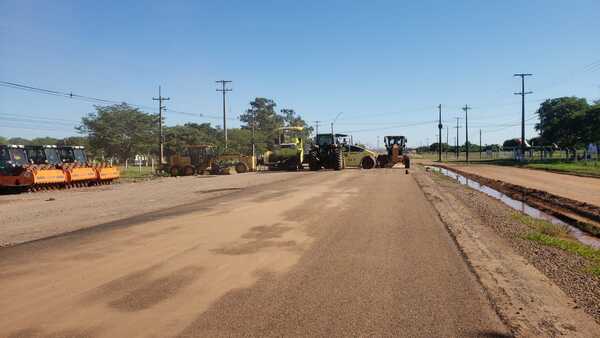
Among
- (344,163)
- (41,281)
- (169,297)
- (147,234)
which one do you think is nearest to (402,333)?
(169,297)

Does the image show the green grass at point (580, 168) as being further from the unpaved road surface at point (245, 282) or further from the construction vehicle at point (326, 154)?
the unpaved road surface at point (245, 282)

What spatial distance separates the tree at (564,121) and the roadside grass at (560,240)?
47.0 metres

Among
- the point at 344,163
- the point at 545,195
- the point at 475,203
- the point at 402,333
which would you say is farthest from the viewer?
the point at 344,163

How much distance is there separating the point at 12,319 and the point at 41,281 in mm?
1388

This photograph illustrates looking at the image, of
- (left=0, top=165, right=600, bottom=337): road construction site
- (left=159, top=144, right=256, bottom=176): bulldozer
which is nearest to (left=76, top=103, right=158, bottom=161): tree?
(left=159, top=144, right=256, bottom=176): bulldozer

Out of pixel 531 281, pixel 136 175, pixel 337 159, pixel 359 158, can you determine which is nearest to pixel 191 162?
pixel 136 175

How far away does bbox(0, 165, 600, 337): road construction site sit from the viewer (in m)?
4.45

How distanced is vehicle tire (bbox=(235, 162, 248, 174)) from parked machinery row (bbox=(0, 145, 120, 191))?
12.6 metres

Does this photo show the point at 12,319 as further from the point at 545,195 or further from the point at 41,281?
the point at 545,195

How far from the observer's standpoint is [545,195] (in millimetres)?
18797

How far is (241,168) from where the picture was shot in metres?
39.2

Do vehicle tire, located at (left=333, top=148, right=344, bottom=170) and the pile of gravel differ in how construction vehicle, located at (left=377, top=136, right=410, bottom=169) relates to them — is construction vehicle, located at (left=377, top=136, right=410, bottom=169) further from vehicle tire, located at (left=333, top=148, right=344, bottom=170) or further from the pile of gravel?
the pile of gravel

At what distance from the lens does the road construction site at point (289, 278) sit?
4445 millimetres

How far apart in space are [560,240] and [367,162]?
30.4 metres
